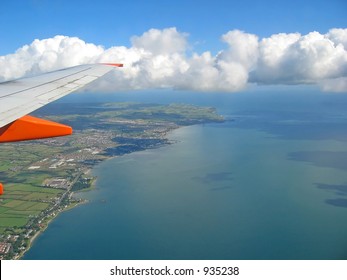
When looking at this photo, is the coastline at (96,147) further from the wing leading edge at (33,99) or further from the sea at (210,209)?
the wing leading edge at (33,99)

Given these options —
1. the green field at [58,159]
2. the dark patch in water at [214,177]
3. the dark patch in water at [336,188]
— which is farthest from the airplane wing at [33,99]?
the dark patch in water at [336,188]

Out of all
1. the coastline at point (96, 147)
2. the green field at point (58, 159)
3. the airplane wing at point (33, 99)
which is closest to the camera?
the airplane wing at point (33, 99)

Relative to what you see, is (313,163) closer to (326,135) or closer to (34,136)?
(326,135)

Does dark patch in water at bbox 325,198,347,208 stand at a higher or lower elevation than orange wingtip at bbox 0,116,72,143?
lower

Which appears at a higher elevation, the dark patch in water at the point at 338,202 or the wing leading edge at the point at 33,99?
the wing leading edge at the point at 33,99

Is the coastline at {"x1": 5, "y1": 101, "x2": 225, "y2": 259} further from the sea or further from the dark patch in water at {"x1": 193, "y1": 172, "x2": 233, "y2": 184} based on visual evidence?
the dark patch in water at {"x1": 193, "y1": 172, "x2": 233, "y2": 184}

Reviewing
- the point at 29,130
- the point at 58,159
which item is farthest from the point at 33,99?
the point at 58,159

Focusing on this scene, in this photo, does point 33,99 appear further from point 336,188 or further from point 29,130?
point 336,188

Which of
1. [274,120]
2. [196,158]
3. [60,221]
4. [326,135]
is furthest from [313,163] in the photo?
[274,120]

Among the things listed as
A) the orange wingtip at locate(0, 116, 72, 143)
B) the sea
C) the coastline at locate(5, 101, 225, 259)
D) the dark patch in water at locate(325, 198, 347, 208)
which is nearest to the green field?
the coastline at locate(5, 101, 225, 259)
